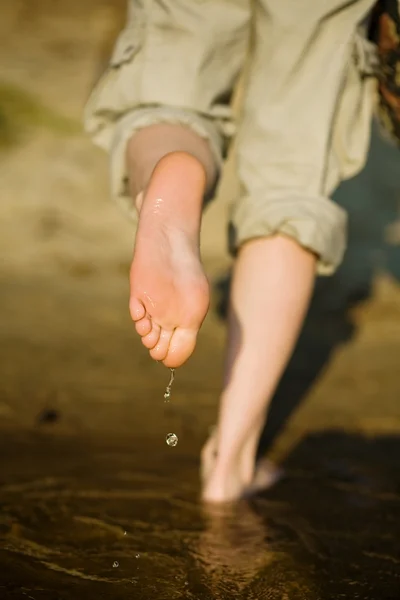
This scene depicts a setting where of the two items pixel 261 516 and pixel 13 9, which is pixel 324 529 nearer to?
pixel 261 516

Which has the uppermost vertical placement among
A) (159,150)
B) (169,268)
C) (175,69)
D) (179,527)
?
(175,69)

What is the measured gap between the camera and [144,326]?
4.72ft

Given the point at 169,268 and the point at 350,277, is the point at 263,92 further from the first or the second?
the point at 350,277

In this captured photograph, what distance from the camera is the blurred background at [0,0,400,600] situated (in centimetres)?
141

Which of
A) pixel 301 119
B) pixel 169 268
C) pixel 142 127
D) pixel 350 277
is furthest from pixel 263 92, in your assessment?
pixel 350 277

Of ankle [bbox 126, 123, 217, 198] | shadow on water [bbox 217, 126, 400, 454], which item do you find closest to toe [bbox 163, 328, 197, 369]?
ankle [bbox 126, 123, 217, 198]

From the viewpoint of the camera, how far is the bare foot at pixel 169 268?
4.71 feet

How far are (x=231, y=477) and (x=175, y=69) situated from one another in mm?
813

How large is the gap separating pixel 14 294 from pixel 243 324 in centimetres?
175

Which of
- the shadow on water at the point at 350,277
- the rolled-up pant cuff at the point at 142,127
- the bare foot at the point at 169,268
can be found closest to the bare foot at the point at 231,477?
the shadow on water at the point at 350,277

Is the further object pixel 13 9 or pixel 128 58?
pixel 13 9

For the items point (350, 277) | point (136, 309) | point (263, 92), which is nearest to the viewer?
point (136, 309)

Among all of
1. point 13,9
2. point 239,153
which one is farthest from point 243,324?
Result: point 13,9

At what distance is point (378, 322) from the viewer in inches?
A: 126
